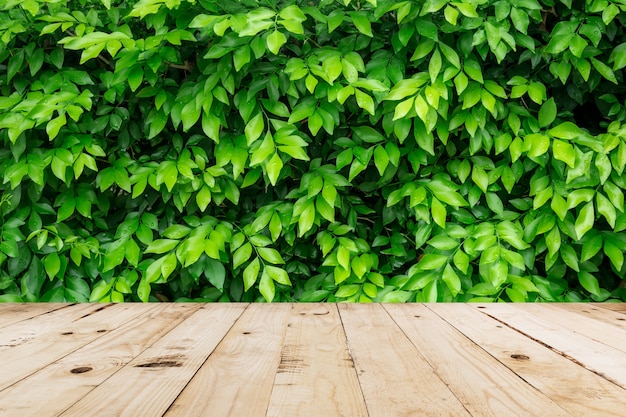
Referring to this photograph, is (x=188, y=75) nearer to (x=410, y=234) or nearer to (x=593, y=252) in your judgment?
(x=410, y=234)

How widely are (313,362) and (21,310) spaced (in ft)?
3.18

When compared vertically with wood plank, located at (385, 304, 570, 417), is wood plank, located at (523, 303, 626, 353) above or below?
above

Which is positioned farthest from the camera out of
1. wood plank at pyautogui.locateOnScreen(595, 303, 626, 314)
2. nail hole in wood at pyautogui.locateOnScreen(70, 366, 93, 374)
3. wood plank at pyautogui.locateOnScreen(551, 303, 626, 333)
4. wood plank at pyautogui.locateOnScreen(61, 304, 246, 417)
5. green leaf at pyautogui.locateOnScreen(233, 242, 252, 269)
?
green leaf at pyautogui.locateOnScreen(233, 242, 252, 269)

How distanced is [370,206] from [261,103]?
1.69ft

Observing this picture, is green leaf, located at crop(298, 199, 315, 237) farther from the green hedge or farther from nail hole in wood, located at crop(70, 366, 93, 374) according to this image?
nail hole in wood, located at crop(70, 366, 93, 374)

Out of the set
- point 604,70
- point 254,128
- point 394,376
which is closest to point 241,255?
point 254,128

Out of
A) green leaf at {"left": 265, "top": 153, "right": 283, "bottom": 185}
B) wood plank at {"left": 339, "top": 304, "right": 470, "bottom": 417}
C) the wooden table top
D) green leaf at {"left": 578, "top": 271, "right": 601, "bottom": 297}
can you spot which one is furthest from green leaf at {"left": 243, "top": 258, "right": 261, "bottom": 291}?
green leaf at {"left": 578, "top": 271, "right": 601, "bottom": 297}

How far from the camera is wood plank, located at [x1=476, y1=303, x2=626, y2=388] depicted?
0.96 metres

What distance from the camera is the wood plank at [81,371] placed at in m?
0.77

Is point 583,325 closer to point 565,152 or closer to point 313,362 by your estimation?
point 565,152

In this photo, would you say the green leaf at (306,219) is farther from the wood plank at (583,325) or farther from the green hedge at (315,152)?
the wood plank at (583,325)

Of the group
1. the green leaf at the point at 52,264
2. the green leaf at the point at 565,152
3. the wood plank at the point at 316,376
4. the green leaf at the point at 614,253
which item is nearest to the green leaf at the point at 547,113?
the green leaf at the point at 565,152

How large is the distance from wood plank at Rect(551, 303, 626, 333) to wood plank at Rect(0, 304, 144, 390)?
1.15m

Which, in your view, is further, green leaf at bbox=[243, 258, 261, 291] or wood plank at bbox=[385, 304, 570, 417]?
green leaf at bbox=[243, 258, 261, 291]
